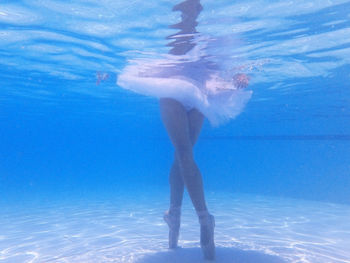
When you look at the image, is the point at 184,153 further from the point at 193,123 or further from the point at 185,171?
the point at 193,123

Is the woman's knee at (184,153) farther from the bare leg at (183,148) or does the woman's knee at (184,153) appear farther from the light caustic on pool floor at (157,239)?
the light caustic on pool floor at (157,239)

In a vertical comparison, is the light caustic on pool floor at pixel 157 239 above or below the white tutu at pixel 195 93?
below

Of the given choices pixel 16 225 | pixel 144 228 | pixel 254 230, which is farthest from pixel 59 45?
pixel 254 230

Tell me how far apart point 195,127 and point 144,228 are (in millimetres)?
5856

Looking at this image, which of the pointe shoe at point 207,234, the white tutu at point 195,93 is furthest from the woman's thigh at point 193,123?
the pointe shoe at point 207,234

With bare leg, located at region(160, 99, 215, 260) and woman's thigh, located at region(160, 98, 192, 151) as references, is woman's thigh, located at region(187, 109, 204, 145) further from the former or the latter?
woman's thigh, located at region(160, 98, 192, 151)

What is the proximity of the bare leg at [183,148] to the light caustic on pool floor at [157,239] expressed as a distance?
1.16m

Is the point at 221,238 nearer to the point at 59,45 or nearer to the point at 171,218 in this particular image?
the point at 171,218

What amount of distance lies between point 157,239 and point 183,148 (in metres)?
4.12

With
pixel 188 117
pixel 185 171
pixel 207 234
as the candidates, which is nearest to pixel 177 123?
pixel 188 117

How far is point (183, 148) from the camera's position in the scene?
4719mm

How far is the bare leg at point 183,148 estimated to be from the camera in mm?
4562

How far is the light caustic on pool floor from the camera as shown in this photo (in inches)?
216

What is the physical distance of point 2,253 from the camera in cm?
736
